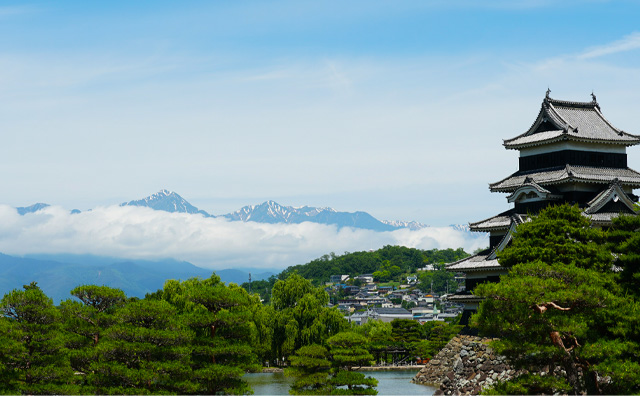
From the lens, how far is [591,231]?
86.0ft

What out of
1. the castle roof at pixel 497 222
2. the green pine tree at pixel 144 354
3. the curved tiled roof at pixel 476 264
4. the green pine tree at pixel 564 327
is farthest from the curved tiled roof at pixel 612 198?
the green pine tree at pixel 144 354

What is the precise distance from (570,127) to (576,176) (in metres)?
2.71

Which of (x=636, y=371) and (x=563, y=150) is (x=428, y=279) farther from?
(x=636, y=371)

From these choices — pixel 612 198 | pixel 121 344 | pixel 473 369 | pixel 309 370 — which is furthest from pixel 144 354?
pixel 612 198

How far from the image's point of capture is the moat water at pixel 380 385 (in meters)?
38.0

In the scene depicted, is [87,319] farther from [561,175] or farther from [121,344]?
[561,175]

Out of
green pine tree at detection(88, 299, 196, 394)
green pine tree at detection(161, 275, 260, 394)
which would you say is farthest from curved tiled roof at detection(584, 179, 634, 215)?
green pine tree at detection(88, 299, 196, 394)

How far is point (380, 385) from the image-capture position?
42344 mm

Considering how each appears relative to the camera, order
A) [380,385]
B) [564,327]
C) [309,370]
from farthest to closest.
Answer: [380,385] → [309,370] → [564,327]

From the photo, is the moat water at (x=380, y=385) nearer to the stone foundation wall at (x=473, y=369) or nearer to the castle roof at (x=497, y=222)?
the stone foundation wall at (x=473, y=369)

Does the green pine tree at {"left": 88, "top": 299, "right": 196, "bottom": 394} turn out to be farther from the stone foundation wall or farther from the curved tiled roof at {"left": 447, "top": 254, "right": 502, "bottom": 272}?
the curved tiled roof at {"left": 447, "top": 254, "right": 502, "bottom": 272}

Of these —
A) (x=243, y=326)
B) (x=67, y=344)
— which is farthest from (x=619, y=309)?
(x=67, y=344)

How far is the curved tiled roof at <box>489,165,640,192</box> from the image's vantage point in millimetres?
33500

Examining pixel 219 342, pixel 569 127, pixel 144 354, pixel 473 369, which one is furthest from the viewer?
pixel 569 127
